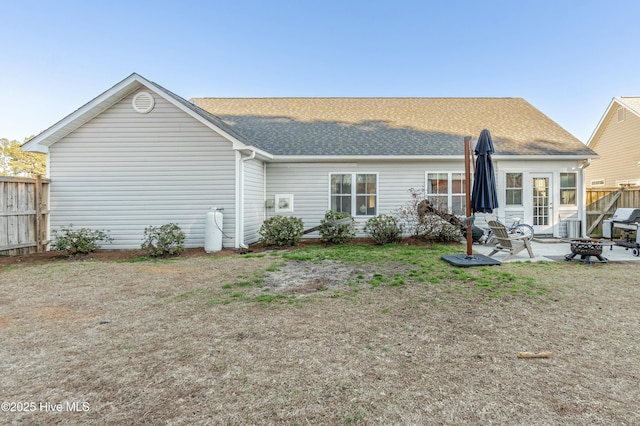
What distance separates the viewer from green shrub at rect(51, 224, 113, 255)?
26.0 ft

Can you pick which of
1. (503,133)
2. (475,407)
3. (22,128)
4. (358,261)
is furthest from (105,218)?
(22,128)

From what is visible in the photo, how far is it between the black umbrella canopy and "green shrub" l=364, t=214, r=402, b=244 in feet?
10.4

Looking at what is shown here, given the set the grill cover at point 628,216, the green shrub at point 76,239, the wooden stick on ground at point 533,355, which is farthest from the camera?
the grill cover at point 628,216

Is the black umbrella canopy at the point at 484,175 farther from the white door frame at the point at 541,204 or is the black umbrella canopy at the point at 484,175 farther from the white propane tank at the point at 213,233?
the white propane tank at the point at 213,233

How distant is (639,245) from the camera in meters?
7.71

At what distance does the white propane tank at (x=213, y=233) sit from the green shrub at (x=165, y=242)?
1.94ft

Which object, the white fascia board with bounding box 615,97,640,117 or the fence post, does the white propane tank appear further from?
the white fascia board with bounding box 615,97,640,117

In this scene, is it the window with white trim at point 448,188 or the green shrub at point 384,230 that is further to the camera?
the window with white trim at point 448,188

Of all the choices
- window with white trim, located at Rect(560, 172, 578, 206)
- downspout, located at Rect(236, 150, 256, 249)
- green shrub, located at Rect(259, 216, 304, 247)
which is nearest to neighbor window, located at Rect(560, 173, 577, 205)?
window with white trim, located at Rect(560, 172, 578, 206)

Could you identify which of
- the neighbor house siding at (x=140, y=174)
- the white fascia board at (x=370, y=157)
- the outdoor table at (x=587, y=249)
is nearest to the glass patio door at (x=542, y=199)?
the white fascia board at (x=370, y=157)

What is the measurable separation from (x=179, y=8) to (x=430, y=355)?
1540cm

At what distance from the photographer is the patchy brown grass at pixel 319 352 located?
2.13 meters

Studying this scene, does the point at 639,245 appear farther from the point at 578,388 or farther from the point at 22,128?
the point at 22,128

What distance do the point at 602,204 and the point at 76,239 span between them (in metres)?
16.5
